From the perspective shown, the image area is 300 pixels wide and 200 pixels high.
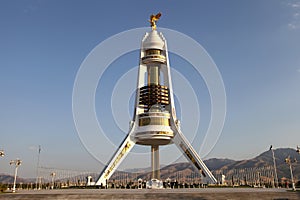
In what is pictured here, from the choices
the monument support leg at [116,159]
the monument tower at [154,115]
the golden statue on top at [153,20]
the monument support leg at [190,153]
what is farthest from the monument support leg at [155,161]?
the golden statue on top at [153,20]

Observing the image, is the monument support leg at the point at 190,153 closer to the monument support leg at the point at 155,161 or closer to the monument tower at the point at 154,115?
the monument tower at the point at 154,115

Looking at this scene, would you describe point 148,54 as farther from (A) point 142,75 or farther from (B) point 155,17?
(B) point 155,17

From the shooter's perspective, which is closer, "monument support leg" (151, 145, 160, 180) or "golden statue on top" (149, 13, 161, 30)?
"monument support leg" (151, 145, 160, 180)

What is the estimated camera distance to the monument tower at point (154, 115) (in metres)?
47.8

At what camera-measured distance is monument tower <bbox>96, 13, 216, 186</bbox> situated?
4778 centimetres

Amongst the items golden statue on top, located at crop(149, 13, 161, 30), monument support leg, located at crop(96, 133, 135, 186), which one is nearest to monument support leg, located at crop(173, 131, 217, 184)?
monument support leg, located at crop(96, 133, 135, 186)

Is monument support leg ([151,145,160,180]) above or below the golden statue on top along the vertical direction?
below

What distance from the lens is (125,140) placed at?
49.7 m

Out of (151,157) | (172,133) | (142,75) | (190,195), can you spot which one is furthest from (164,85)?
(190,195)

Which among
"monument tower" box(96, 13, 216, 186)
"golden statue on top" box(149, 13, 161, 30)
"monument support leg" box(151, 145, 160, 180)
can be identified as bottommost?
"monument support leg" box(151, 145, 160, 180)

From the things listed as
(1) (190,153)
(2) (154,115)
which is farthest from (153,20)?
(1) (190,153)

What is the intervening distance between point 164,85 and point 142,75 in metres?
5.08

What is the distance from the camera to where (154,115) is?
49.7 meters

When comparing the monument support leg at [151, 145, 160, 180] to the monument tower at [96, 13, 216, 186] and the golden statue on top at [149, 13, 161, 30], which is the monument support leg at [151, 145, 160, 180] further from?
the golden statue on top at [149, 13, 161, 30]
